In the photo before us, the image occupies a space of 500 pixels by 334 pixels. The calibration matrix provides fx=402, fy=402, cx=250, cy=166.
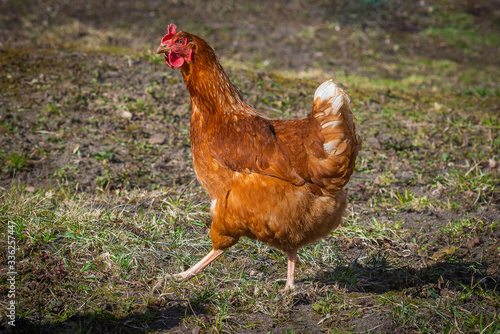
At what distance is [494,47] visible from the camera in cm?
1199

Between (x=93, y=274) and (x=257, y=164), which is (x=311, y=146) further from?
(x=93, y=274)

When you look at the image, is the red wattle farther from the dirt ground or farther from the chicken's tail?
the dirt ground

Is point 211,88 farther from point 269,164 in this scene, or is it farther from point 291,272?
point 291,272

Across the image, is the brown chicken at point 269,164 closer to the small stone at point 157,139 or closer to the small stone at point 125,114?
the small stone at point 157,139

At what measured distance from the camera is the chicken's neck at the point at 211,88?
3227 millimetres

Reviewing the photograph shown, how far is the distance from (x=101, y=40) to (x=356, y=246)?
275 inches

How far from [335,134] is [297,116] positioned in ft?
11.0

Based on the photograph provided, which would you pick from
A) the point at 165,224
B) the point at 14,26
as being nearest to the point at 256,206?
the point at 165,224

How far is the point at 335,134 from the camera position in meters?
2.72

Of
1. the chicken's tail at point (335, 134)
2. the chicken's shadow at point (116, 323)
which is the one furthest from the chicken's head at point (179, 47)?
the chicken's shadow at point (116, 323)

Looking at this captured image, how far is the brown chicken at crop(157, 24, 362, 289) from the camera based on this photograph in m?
2.78

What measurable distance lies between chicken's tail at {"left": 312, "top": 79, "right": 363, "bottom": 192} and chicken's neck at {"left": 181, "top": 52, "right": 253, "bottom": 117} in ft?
2.46

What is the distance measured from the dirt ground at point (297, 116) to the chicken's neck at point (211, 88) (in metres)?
1.28

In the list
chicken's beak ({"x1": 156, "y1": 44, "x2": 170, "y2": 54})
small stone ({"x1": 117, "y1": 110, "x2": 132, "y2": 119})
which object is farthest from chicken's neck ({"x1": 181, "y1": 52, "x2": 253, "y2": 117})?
small stone ({"x1": 117, "y1": 110, "x2": 132, "y2": 119})
